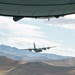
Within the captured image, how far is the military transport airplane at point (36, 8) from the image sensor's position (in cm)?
910

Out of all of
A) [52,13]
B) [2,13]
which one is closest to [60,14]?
[52,13]

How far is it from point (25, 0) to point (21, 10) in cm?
105

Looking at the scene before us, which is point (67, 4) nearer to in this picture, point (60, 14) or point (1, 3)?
point (60, 14)

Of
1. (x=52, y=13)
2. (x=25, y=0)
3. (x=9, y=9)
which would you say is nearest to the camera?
(x=25, y=0)

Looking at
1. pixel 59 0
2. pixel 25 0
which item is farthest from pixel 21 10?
pixel 59 0

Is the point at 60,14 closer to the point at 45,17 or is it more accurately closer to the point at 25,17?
the point at 45,17

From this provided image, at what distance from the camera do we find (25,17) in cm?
1046

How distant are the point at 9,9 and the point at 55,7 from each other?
2.06 metres

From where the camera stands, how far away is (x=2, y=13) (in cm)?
999

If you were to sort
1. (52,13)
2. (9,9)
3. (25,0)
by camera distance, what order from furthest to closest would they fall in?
(52,13) → (9,9) → (25,0)

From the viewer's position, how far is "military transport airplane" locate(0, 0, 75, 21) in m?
9.10

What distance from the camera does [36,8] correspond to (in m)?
9.72

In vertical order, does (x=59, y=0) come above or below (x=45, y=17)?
above

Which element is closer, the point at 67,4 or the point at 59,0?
the point at 59,0
